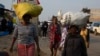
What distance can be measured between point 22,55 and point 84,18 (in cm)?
318

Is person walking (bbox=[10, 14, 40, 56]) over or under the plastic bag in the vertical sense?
under

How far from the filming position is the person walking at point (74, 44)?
8188 millimetres

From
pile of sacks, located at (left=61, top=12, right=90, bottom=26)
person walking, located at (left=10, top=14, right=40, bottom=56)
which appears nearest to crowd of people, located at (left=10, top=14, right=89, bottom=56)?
person walking, located at (left=10, top=14, right=40, bottom=56)

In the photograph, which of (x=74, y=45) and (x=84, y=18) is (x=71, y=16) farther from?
(x=74, y=45)

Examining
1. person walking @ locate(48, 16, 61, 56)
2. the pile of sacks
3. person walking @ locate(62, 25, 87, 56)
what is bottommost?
person walking @ locate(48, 16, 61, 56)

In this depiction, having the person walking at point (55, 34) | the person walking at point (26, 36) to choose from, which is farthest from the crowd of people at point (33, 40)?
the person walking at point (55, 34)

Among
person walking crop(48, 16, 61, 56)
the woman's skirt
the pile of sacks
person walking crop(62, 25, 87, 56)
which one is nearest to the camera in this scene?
person walking crop(62, 25, 87, 56)

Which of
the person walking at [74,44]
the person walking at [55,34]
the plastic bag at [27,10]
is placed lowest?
the person walking at [55,34]

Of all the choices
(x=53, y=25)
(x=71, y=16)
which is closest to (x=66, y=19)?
(x=71, y=16)

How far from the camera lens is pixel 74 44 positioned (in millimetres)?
8234

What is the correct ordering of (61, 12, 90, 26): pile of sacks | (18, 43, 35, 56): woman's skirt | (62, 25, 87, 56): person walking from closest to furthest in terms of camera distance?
(62, 25, 87, 56): person walking < (18, 43, 35, 56): woman's skirt < (61, 12, 90, 26): pile of sacks

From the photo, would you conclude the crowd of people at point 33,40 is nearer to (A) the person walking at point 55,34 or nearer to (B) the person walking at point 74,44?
(B) the person walking at point 74,44

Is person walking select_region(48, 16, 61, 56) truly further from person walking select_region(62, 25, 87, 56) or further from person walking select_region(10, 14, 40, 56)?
person walking select_region(62, 25, 87, 56)

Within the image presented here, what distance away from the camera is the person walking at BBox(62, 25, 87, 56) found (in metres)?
8.19
